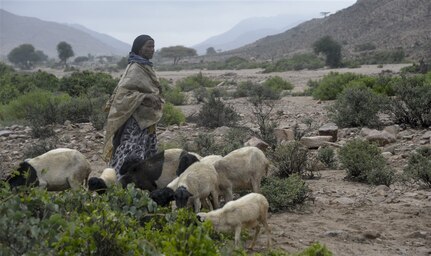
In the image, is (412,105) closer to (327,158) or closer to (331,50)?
(327,158)

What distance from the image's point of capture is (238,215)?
4.89m

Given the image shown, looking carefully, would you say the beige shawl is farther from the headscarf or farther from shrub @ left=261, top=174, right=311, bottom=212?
shrub @ left=261, top=174, right=311, bottom=212

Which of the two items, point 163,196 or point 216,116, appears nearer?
point 163,196

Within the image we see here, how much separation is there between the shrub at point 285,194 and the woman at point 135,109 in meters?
1.53

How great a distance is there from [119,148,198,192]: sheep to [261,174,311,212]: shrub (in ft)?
3.65

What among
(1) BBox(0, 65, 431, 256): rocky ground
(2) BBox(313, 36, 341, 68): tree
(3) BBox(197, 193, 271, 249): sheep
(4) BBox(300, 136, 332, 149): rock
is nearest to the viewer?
(3) BBox(197, 193, 271, 249): sheep

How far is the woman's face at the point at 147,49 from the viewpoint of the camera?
6641 mm

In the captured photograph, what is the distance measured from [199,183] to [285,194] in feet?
4.89

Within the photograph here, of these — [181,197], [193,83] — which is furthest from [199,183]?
[193,83]

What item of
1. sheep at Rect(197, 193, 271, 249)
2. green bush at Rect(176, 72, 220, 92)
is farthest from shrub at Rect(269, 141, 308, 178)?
green bush at Rect(176, 72, 220, 92)

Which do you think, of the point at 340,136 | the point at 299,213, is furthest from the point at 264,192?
the point at 340,136

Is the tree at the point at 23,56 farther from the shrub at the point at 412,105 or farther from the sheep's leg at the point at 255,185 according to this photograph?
the sheep's leg at the point at 255,185

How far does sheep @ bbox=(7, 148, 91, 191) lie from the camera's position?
6.28 m

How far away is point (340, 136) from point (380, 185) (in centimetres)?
418
